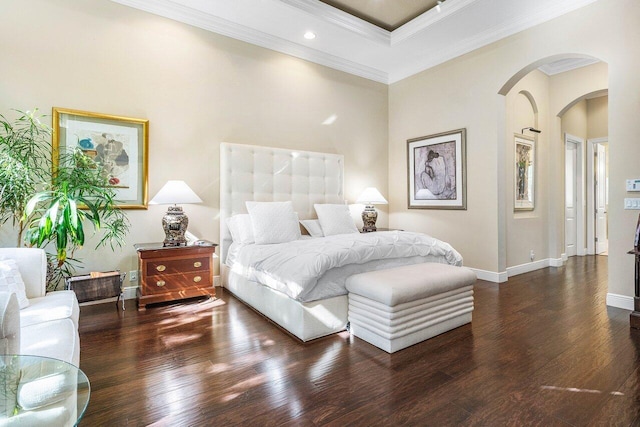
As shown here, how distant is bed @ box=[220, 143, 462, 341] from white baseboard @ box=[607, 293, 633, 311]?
5.10 ft

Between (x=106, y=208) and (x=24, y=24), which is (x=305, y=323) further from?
(x=24, y=24)

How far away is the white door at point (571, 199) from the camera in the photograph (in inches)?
233

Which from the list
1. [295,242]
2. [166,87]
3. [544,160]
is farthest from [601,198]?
[166,87]

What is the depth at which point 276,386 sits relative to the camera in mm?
1870

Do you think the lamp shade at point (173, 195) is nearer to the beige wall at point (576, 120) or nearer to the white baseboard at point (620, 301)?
the white baseboard at point (620, 301)

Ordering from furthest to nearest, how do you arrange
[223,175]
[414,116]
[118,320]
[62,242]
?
[414,116]
[223,175]
[118,320]
[62,242]

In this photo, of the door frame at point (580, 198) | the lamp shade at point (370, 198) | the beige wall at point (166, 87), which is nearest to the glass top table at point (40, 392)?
the beige wall at point (166, 87)

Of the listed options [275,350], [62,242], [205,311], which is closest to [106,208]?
[62,242]

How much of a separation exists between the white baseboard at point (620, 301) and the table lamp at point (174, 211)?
14.2ft

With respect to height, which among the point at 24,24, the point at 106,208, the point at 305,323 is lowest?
the point at 305,323

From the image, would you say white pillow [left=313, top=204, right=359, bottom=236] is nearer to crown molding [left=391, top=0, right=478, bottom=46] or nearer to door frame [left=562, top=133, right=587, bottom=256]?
crown molding [left=391, top=0, right=478, bottom=46]

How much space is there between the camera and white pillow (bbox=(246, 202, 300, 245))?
360 centimetres

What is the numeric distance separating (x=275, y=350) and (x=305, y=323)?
28 centimetres

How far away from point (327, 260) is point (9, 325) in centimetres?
175
